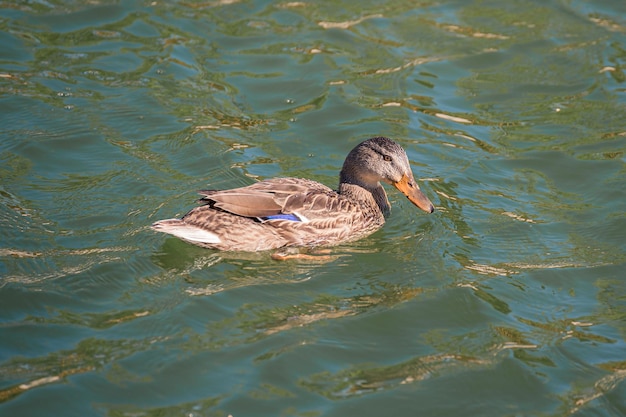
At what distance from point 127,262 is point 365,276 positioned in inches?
82.5

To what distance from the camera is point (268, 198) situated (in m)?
8.12

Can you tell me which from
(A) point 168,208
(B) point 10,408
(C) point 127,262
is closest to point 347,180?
(A) point 168,208

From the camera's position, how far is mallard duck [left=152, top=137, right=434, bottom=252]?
25.8ft

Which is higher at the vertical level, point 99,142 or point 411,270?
point 99,142

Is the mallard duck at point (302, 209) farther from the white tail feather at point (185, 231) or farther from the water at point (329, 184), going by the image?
the water at point (329, 184)

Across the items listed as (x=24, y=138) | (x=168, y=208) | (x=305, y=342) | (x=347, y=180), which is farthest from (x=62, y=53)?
(x=305, y=342)

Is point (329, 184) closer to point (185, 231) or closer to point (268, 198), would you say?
point (268, 198)

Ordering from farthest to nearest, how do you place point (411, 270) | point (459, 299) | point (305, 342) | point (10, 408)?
point (411, 270)
point (459, 299)
point (305, 342)
point (10, 408)

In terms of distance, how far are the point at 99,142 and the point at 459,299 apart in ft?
15.1

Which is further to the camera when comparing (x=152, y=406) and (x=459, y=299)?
(x=459, y=299)

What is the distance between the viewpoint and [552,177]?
385 inches

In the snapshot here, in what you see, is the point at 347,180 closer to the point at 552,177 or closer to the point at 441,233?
the point at 441,233

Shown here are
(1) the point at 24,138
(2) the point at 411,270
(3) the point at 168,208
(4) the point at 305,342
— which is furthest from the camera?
(1) the point at 24,138

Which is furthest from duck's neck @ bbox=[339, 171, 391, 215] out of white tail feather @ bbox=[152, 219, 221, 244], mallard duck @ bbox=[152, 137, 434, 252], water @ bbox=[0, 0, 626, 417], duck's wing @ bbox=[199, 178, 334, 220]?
white tail feather @ bbox=[152, 219, 221, 244]
